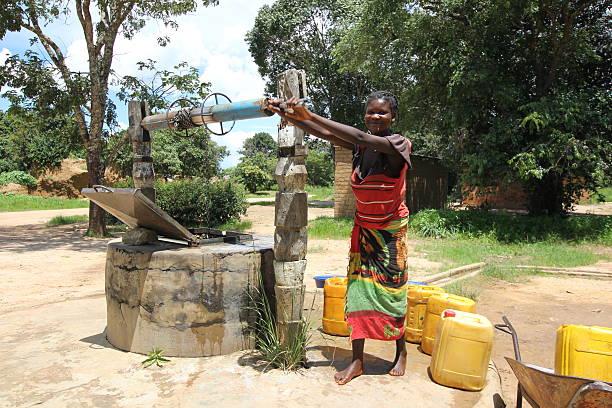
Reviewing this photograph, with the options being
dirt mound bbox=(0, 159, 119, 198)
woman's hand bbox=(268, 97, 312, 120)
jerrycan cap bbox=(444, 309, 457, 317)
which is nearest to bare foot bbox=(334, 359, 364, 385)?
jerrycan cap bbox=(444, 309, 457, 317)

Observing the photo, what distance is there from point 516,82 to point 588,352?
10.8 meters

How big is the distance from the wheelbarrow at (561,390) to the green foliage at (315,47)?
832 inches

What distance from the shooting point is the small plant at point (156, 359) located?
3.34 meters

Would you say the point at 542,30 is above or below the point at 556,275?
above

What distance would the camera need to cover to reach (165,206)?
13.1 m

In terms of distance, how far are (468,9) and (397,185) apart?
33.8ft

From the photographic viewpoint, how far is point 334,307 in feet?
13.0

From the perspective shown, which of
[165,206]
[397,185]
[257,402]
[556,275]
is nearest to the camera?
[257,402]

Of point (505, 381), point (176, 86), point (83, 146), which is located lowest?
point (505, 381)

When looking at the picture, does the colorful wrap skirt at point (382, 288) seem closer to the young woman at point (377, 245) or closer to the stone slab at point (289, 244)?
the young woman at point (377, 245)

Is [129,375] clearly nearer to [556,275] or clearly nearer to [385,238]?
[385,238]

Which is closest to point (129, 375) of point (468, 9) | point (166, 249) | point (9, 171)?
point (166, 249)

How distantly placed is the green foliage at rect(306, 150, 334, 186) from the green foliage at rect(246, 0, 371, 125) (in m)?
13.9

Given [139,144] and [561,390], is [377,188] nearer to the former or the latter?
[561,390]
